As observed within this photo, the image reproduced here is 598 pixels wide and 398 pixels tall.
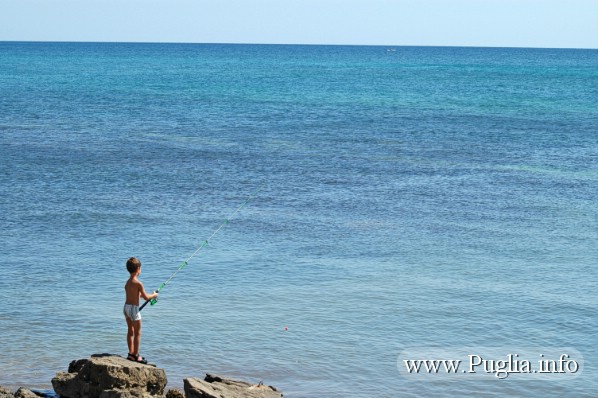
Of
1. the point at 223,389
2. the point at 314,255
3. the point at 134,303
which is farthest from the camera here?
the point at 314,255

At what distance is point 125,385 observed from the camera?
28.0ft

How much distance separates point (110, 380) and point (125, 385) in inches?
6.0

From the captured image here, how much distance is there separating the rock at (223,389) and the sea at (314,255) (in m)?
0.98

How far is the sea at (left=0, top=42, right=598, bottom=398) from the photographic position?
35.5ft

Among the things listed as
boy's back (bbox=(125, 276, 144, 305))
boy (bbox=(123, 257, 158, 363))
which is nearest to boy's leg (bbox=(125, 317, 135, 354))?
boy (bbox=(123, 257, 158, 363))

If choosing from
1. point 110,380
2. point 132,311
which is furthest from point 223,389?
point 132,311

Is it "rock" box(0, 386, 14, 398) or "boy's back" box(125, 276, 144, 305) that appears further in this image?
"boy's back" box(125, 276, 144, 305)

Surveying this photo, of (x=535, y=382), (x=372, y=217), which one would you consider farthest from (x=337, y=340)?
(x=372, y=217)

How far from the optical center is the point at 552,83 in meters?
69.4

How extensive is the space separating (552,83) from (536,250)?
56.4 metres

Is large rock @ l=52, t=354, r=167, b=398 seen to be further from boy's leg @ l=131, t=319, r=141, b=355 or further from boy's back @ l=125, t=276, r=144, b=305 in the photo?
boy's back @ l=125, t=276, r=144, b=305

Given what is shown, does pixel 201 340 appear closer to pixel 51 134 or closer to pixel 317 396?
pixel 317 396

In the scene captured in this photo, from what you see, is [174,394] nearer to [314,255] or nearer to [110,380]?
[110,380]

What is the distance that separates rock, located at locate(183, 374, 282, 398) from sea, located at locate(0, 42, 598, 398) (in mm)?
984
